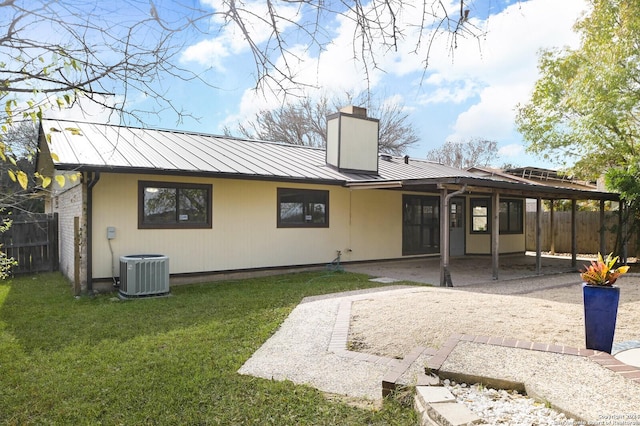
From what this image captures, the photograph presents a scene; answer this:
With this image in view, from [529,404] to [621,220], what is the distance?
12139mm

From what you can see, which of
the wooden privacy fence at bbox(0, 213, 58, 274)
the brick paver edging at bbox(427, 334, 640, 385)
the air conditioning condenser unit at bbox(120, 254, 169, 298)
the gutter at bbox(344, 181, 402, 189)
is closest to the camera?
the brick paver edging at bbox(427, 334, 640, 385)

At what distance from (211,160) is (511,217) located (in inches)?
438

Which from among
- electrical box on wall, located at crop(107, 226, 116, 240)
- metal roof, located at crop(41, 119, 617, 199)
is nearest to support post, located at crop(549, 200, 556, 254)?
metal roof, located at crop(41, 119, 617, 199)

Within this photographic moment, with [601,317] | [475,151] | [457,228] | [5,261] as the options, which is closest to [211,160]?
[5,261]

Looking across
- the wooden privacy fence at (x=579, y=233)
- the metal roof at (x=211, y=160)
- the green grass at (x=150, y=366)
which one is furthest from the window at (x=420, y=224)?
the wooden privacy fence at (x=579, y=233)

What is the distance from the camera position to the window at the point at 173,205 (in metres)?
8.62

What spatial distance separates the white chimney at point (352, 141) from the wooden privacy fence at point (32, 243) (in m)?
7.52

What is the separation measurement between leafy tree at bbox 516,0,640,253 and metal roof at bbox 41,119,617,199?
279cm

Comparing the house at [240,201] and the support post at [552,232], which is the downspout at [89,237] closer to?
the house at [240,201]

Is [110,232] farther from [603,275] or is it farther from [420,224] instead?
[420,224]

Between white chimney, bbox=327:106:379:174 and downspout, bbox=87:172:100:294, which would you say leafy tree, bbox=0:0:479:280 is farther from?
white chimney, bbox=327:106:379:174

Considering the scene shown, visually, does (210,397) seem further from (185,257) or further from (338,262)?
(338,262)

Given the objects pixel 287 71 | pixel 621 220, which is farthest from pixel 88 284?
pixel 621 220

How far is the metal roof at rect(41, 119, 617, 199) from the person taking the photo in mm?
7969
